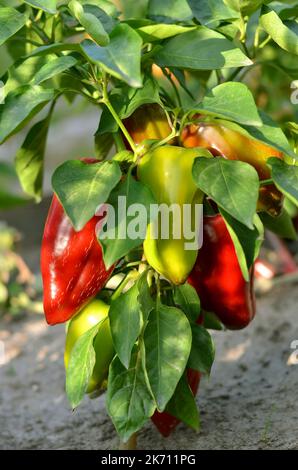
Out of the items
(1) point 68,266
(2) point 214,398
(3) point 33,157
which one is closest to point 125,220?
(1) point 68,266

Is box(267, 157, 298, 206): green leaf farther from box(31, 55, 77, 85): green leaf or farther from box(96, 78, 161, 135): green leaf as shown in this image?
box(31, 55, 77, 85): green leaf

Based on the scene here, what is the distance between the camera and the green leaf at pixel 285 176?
86 cm

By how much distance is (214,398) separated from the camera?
138 cm

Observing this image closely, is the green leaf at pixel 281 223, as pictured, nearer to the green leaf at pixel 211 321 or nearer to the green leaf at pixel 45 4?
the green leaf at pixel 211 321

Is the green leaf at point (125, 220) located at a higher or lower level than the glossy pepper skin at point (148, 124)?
higher

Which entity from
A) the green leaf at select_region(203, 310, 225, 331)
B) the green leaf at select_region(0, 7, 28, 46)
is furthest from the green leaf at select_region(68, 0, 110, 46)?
the green leaf at select_region(203, 310, 225, 331)

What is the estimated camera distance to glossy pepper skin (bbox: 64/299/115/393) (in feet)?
3.33

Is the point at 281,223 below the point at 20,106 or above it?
below

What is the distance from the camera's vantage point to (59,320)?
1019 millimetres

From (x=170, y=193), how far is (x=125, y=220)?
0.09 metres

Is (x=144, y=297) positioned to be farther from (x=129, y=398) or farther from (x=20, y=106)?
(x=20, y=106)

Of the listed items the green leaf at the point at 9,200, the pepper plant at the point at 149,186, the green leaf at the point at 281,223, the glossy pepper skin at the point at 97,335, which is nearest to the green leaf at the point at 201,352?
the pepper plant at the point at 149,186

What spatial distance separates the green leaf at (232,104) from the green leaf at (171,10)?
194 mm
